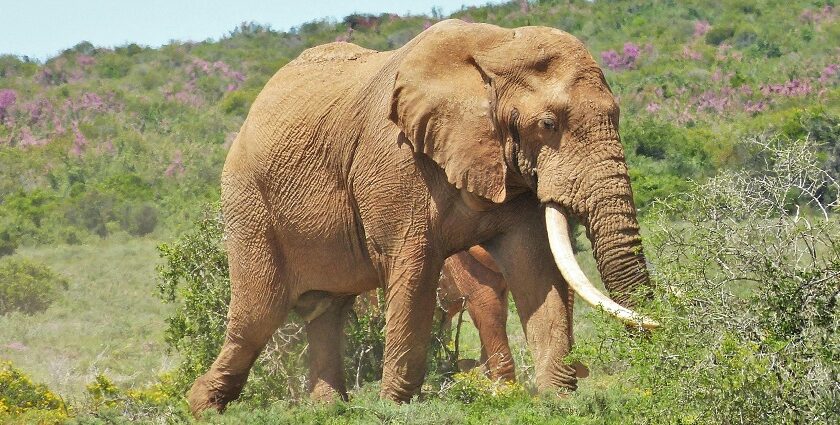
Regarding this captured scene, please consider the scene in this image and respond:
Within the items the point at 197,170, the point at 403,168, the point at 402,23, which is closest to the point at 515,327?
the point at 403,168

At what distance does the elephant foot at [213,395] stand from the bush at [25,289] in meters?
11.8

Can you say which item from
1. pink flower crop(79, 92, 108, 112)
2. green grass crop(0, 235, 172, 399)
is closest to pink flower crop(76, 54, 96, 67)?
pink flower crop(79, 92, 108, 112)

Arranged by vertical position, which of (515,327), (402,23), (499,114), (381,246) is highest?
(499,114)

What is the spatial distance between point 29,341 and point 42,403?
289 inches

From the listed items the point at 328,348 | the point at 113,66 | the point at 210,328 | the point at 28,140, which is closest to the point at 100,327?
the point at 210,328

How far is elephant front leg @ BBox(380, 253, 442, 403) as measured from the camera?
844cm

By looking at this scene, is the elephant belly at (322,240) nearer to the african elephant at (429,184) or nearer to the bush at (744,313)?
the african elephant at (429,184)

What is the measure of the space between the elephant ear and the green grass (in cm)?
521

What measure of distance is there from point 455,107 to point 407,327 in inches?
46.5

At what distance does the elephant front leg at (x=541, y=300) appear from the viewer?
820 cm

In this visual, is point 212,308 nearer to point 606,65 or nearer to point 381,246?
point 381,246

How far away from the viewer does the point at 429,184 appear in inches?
Result: 330

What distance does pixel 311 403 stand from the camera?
9.51m

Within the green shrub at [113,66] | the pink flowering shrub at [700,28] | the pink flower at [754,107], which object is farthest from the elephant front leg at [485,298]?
the green shrub at [113,66]
